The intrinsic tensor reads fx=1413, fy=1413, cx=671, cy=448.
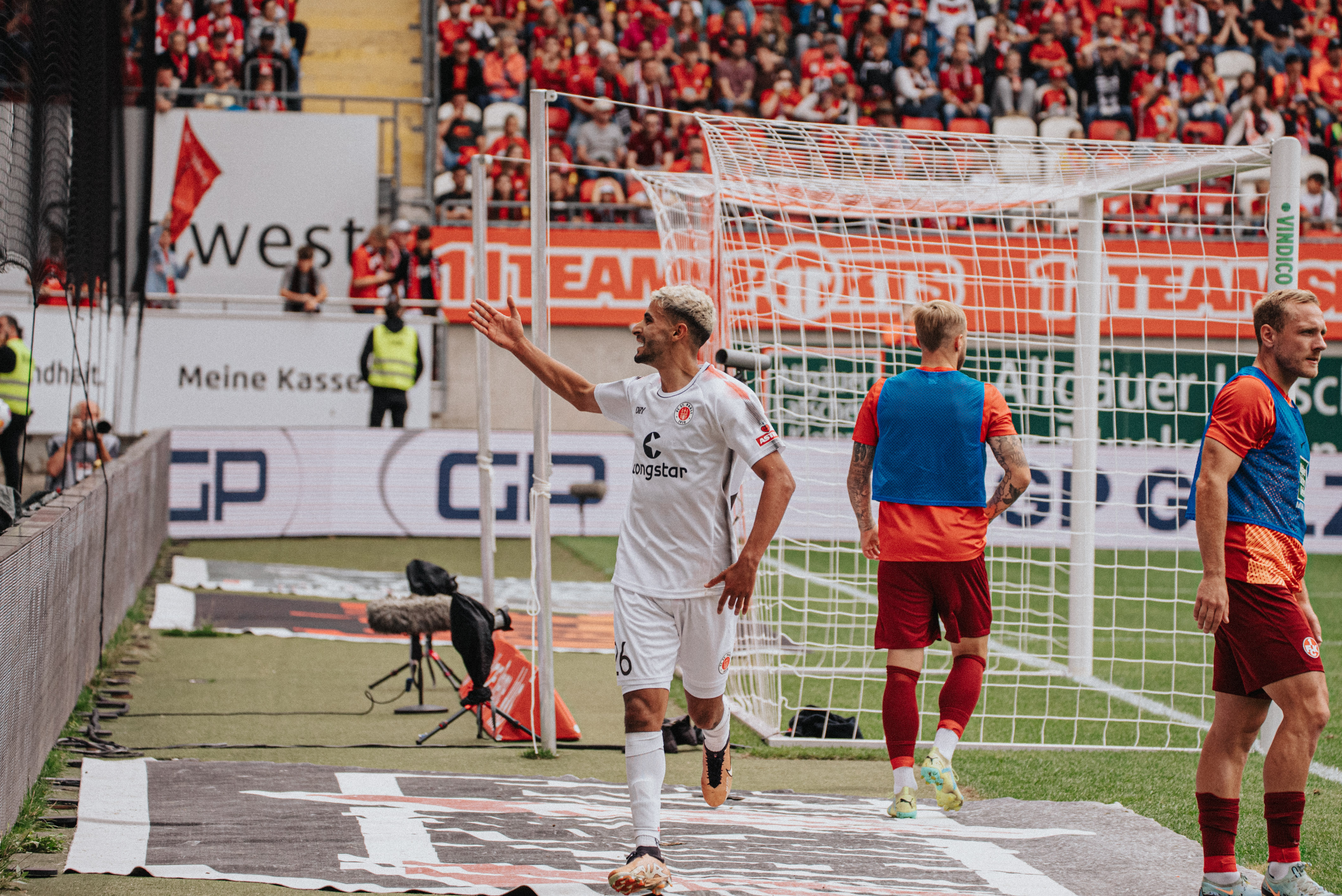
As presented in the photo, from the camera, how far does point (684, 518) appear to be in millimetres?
4801

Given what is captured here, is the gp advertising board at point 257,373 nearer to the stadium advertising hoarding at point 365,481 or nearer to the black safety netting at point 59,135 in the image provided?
the stadium advertising hoarding at point 365,481

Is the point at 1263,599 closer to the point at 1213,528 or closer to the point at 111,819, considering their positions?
the point at 1213,528

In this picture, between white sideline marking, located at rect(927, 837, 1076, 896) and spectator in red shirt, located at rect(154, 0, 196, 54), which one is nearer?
white sideline marking, located at rect(927, 837, 1076, 896)

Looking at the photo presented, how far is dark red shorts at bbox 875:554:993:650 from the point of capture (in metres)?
5.47

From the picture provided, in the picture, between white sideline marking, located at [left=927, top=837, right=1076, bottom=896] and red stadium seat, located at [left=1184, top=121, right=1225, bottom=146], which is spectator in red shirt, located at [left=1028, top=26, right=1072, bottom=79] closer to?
red stadium seat, located at [left=1184, top=121, right=1225, bottom=146]

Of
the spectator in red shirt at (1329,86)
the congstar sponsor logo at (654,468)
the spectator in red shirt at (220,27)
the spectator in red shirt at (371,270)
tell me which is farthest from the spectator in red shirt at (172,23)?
the spectator in red shirt at (1329,86)

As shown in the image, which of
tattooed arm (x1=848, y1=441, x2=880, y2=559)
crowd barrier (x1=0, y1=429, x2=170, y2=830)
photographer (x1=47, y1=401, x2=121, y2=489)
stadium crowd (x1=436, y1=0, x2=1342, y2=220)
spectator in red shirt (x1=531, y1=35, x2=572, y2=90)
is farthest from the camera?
spectator in red shirt (x1=531, y1=35, x2=572, y2=90)

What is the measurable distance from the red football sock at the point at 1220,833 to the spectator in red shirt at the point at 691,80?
17.6 m

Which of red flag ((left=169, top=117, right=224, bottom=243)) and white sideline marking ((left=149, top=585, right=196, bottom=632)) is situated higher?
red flag ((left=169, top=117, right=224, bottom=243))

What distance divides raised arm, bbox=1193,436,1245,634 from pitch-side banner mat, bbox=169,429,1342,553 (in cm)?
1068

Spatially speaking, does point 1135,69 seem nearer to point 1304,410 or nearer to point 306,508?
point 1304,410

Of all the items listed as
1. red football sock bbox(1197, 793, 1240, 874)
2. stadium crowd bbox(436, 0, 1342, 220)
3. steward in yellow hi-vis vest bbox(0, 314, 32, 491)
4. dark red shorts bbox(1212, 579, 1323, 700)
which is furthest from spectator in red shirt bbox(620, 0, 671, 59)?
red football sock bbox(1197, 793, 1240, 874)

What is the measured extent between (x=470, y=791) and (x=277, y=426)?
1104cm

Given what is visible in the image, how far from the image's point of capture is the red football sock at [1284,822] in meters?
4.27
